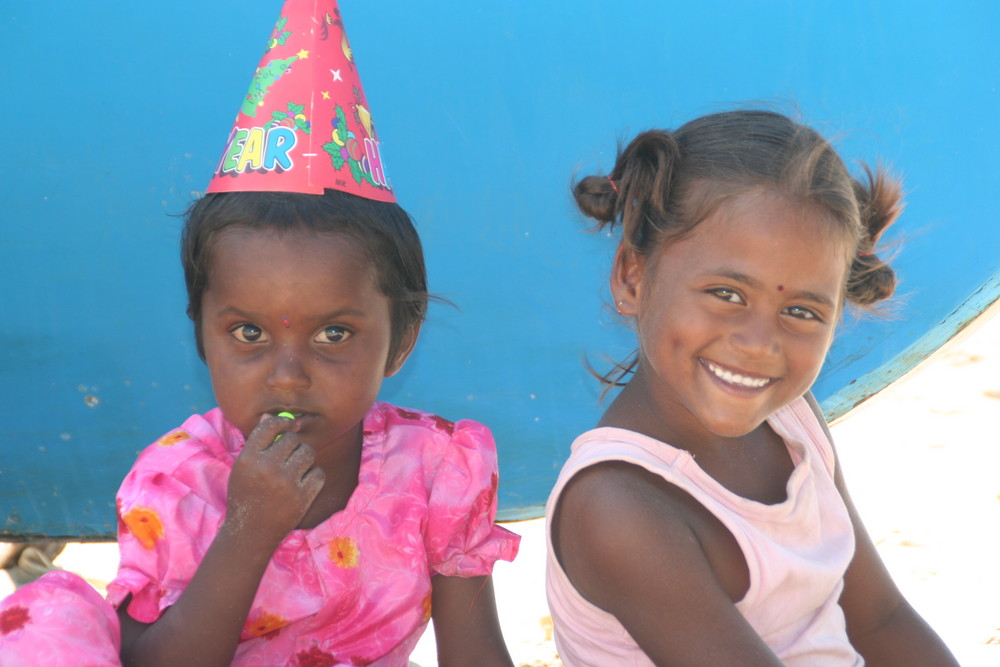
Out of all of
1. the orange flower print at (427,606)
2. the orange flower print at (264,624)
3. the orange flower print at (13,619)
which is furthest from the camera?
the orange flower print at (427,606)

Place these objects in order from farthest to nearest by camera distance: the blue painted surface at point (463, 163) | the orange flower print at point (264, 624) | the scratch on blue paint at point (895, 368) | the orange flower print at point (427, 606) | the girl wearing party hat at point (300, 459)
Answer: the scratch on blue paint at point (895, 368) → the blue painted surface at point (463, 163) → the orange flower print at point (427, 606) → the orange flower print at point (264, 624) → the girl wearing party hat at point (300, 459)

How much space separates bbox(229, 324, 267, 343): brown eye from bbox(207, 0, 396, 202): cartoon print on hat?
19 cm

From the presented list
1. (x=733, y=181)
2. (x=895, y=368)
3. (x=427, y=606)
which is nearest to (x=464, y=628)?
(x=427, y=606)

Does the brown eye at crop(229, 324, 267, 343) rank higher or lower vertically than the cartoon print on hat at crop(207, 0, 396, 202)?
lower

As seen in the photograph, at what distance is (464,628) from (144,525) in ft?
1.56

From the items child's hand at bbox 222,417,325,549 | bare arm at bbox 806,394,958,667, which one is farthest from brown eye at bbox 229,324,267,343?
bare arm at bbox 806,394,958,667

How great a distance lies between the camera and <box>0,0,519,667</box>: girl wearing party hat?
1297 mm

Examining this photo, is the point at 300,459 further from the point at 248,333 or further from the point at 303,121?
the point at 303,121

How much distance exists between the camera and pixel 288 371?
1343 mm

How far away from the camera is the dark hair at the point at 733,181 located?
4.37 feet

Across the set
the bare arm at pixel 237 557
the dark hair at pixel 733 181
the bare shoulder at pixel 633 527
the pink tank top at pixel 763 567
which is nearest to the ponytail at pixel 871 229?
the dark hair at pixel 733 181

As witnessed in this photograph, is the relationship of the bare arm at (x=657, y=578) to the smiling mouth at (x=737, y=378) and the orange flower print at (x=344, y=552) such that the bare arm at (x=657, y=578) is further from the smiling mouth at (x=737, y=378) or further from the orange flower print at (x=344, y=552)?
the orange flower print at (x=344, y=552)

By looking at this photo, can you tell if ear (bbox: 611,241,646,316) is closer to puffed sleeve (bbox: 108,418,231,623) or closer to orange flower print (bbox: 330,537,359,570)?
orange flower print (bbox: 330,537,359,570)

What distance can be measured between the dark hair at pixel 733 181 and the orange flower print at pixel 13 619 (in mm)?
885
